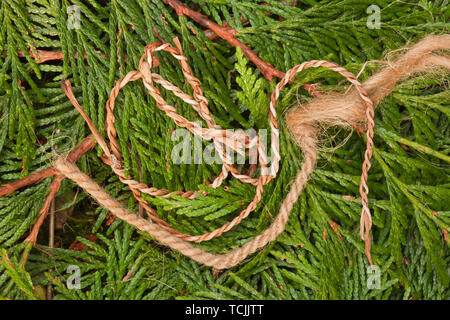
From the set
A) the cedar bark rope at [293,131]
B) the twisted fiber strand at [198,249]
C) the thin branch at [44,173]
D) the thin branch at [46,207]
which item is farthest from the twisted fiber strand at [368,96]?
the thin branch at [46,207]

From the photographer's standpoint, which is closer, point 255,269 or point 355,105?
point 355,105

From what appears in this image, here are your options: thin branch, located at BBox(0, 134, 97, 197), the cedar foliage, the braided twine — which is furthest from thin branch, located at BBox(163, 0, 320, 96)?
thin branch, located at BBox(0, 134, 97, 197)

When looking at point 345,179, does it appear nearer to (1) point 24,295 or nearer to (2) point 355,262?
(2) point 355,262

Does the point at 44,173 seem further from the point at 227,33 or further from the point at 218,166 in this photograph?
the point at 227,33

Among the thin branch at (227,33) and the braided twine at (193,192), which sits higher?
the thin branch at (227,33)

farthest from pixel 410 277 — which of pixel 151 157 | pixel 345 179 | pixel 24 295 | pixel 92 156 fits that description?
pixel 24 295

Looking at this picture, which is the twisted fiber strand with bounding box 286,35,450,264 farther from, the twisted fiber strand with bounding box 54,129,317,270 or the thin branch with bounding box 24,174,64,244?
the thin branch with bounding box 24,174,64,244

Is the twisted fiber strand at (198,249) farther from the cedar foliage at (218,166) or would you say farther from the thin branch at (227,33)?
the thin branch at (227,33)

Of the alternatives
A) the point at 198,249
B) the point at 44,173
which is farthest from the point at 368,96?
the point at 44,173
